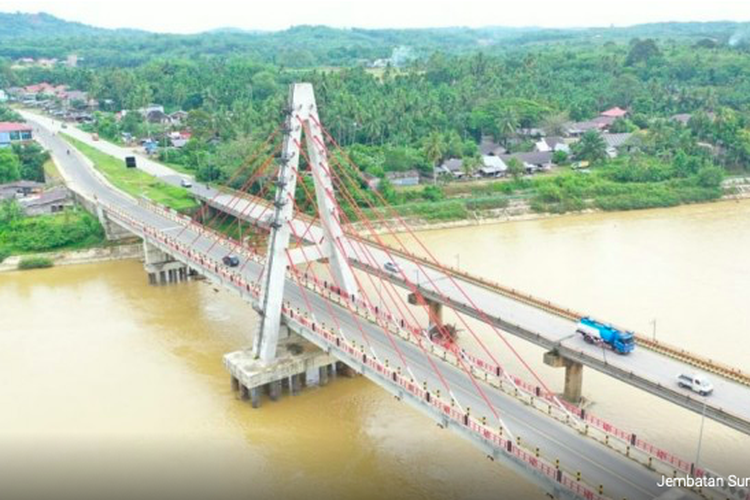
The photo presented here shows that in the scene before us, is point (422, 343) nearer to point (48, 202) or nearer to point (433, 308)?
point (433, 308)

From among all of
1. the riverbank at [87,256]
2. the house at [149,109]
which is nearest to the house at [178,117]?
the house at [149,109]

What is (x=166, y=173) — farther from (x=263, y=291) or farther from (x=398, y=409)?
(x=398, y=409)

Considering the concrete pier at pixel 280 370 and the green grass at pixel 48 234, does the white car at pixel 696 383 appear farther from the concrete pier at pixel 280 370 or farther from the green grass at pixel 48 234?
the green grass at pixel 48 234

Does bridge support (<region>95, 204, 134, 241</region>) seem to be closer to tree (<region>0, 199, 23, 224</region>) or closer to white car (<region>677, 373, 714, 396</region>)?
tree (<region>0, 199, 23, 224</region>)

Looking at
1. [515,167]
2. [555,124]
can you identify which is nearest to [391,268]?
[515,167]

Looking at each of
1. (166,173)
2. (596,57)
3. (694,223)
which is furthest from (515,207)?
(596,57)
